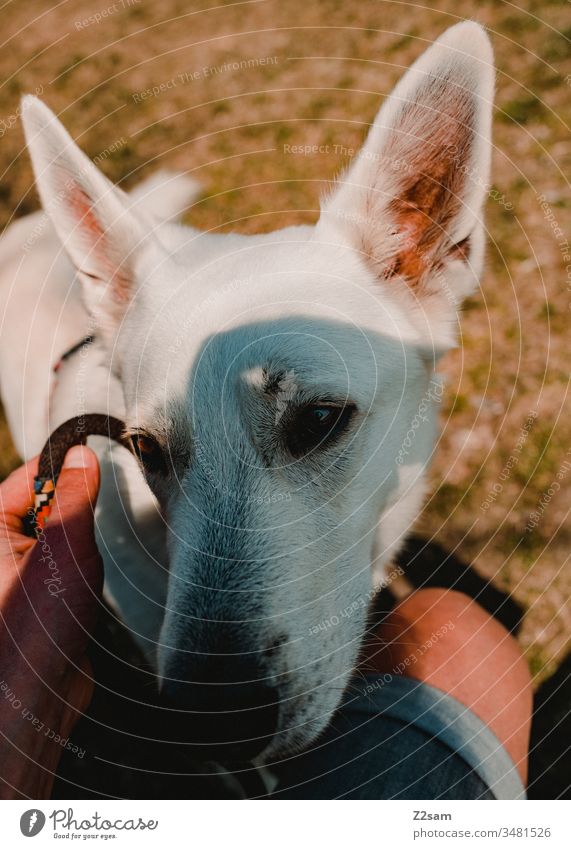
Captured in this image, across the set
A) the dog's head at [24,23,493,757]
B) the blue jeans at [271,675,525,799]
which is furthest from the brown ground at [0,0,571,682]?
the dog's head at [24,23,493,757]

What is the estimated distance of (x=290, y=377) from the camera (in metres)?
2.23

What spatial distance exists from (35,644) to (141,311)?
1514mm

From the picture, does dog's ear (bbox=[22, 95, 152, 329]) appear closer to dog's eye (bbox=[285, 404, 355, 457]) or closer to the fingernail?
the fingernail

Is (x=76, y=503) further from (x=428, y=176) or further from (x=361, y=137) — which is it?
(x=361, y=137)

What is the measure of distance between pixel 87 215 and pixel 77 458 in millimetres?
1086

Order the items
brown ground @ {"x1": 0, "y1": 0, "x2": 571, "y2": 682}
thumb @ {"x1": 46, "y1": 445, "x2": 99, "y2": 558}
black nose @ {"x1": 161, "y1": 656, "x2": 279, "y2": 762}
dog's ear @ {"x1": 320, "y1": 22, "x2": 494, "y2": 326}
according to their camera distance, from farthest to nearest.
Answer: brown ground @ {"x1": 0, "y1": 0, "x2": 571, "y2": 682}
thumb @ {"x1": 46, "y1": 445, "x2": 99, "y2": 558}
dog's ear @ {"x1": 320, "y1": 22, "x2": 494, "y2": 326}
black nose @ {"x1": 161, "y1": 656, "x2": 279, "y2": 762}

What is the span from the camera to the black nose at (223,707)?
81.3 inches

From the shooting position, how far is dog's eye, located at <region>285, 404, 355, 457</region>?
7.52 ft

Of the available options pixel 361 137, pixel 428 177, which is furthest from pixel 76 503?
pixel 361 137

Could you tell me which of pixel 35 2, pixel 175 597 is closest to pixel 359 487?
pixel 175 597

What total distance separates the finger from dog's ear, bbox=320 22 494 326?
1.91 meters

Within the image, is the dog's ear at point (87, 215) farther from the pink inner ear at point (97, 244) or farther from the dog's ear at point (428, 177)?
the dog's ear at point (428, 177)

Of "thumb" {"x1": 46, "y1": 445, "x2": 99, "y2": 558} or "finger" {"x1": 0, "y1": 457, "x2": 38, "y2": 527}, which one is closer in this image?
"thumb" {"x1": 46, "y1": 445, "x2": 99, "y2": 558}
